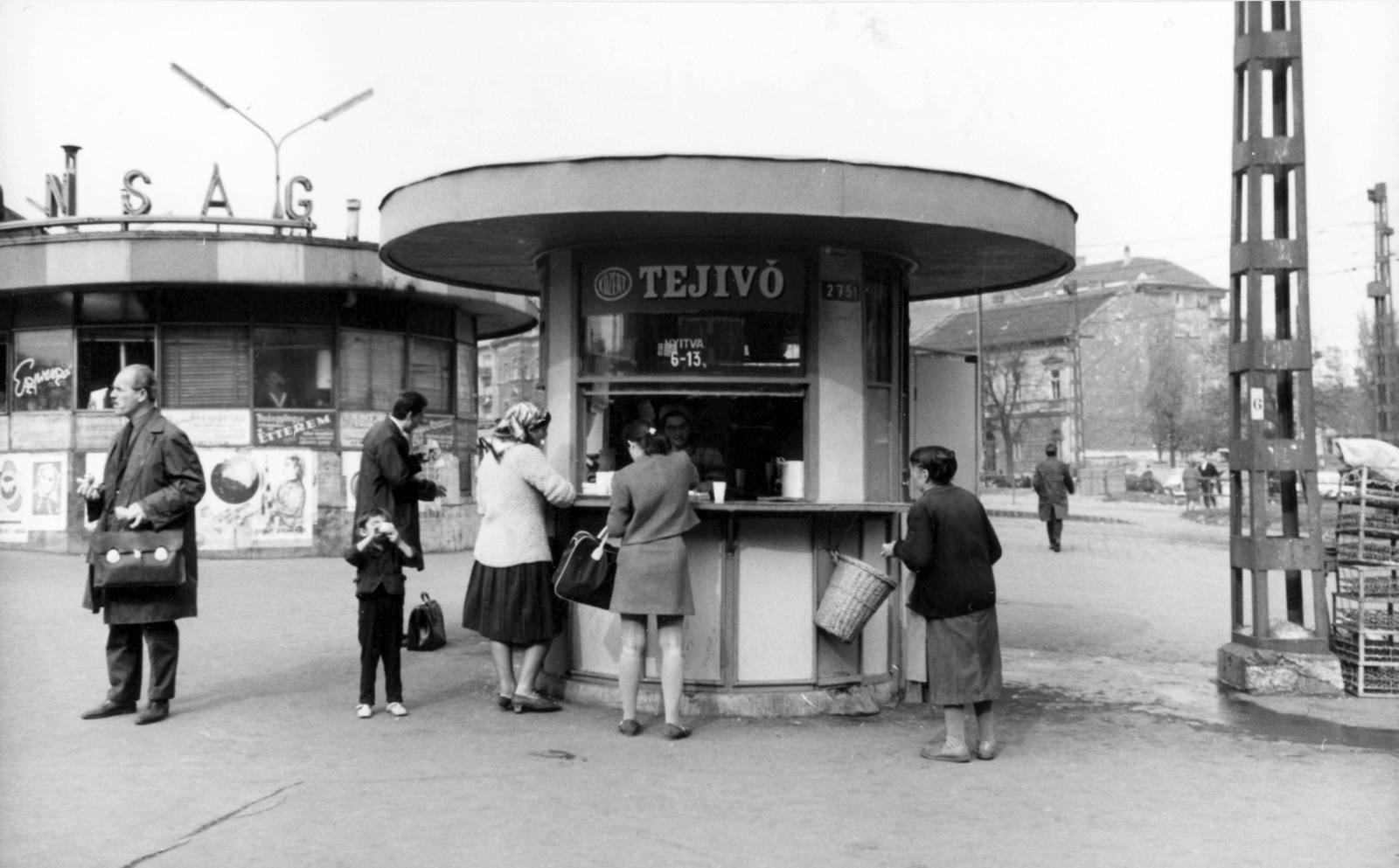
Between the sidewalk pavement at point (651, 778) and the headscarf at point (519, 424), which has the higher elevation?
the headscarf at point (519, 424)

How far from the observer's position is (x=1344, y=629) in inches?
356

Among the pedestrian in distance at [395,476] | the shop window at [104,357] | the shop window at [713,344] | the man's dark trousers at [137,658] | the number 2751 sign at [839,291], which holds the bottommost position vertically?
the man's dark trousers at [137,658]

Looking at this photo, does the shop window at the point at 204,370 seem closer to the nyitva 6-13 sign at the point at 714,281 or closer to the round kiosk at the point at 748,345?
the round kiosk at the point at 748,345

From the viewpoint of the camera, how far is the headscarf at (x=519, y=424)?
25.7ft

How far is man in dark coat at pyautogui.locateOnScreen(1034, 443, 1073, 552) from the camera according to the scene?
853 inches

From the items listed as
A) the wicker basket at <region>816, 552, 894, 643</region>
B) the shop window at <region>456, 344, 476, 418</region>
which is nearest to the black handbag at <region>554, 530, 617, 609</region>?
the wicker basket at <region>816, 552, 894, 643</region>

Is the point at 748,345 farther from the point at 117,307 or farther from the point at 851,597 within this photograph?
the point at 117,307

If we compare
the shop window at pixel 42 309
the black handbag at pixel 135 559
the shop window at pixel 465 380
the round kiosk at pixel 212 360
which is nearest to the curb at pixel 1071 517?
the shop window at pixel 465 380

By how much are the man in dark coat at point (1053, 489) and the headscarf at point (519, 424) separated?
48.7 ft

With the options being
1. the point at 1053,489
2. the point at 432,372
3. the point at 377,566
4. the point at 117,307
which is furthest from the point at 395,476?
the point at 1053,489

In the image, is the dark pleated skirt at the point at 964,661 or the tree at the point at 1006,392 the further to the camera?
the tree at the point at 1006,392

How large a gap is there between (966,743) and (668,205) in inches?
129

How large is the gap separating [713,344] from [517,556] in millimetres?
1757

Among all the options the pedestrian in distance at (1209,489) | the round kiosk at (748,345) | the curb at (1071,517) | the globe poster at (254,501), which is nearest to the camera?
the round kiosk at (748,345)
